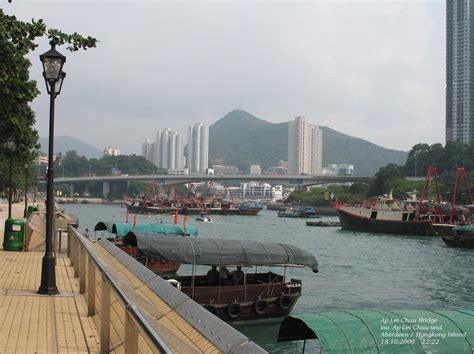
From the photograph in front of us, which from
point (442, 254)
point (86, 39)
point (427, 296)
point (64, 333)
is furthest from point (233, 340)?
point (442, 254)

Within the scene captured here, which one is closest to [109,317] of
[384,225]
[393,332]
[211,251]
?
[393,332]

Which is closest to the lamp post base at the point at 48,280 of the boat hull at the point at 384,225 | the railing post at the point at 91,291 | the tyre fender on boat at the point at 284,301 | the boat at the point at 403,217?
the railing post at the point at 91,291

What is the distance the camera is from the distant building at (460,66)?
18081 cm

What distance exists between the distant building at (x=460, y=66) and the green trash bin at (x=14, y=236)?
175 metres

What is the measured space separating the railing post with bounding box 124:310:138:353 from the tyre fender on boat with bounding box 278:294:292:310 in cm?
1731

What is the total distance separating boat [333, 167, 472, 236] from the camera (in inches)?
3408

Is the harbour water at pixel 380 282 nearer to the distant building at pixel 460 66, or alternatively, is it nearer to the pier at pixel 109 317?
the pier at pixel 109 317

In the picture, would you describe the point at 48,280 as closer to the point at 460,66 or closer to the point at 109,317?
the point at 109,317

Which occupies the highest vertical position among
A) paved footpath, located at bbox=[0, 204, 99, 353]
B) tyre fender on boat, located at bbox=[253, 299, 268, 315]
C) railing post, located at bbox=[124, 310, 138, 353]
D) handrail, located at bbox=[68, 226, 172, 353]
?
handrail, located at bbox=[68, 226, 172, 353]

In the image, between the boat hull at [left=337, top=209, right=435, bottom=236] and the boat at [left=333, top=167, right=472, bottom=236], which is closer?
the boat hull at [left=337, top=209, right=435, bottom=236]

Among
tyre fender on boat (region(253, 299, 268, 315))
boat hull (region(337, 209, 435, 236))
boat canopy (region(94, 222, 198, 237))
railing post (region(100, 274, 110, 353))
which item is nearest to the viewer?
railing post (region(100, 274, 110, 353))

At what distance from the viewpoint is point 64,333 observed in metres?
8.36

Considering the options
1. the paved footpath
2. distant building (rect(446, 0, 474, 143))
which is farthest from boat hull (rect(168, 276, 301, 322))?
distant building (rect(446, 0, 474, 143))

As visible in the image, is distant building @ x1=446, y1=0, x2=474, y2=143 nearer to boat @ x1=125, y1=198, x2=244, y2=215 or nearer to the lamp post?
boat @ x1=125, y1=198, x2=244, y2=215
